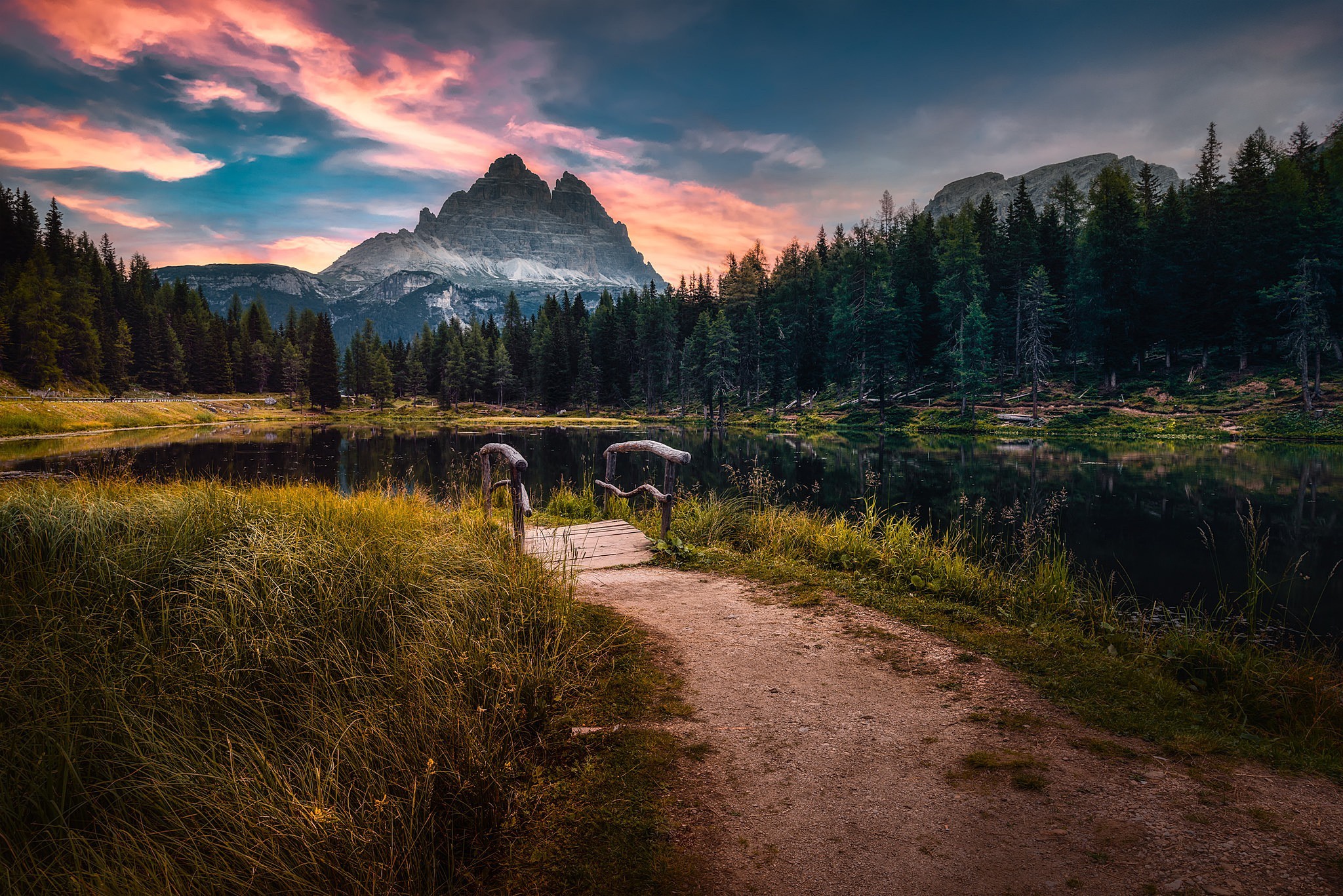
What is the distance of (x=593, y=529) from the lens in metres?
10.4

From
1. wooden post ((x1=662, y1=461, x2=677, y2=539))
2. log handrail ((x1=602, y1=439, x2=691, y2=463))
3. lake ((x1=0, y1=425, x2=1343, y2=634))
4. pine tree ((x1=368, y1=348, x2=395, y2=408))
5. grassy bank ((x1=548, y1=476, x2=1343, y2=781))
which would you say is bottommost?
lake ((x1=0, y1=425, x2=1343, y2=634))

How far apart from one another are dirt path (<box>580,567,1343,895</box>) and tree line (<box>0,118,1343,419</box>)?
5126 cm

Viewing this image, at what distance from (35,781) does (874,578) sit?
735 centimetres

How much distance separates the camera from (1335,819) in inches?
118

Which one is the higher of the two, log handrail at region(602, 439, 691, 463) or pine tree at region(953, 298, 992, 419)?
pine tree at region(953, 298, 992, 419)

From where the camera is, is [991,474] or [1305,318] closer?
[991,474]

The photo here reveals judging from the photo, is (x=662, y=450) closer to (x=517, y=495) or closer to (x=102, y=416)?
(x=517, y=495)

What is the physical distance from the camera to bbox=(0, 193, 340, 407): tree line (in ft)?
194

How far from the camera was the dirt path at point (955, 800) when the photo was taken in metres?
2.65

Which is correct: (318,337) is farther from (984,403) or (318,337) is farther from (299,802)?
(299,802)

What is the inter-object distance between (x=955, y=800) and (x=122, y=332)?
9706 cm

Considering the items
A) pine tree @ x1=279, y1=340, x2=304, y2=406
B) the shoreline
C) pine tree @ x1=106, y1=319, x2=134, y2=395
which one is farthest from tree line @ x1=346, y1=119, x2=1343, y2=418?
pine tree @ x1=106, y1=319, x2=134, y2=395

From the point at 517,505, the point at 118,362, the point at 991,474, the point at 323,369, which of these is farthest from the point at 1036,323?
the point at 118,362

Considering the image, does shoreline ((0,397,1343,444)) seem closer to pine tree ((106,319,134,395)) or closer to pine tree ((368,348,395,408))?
pine tree ((106,319,134,395))
